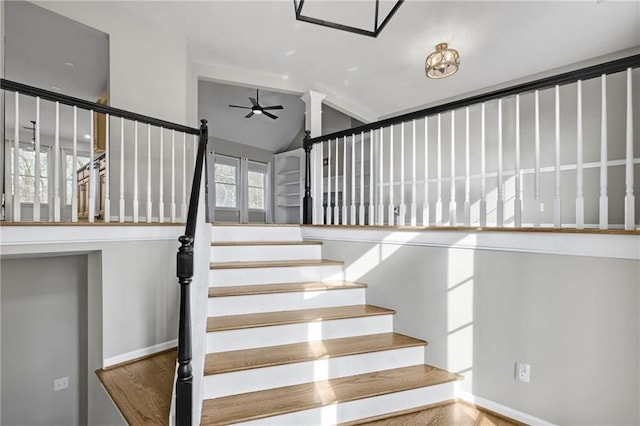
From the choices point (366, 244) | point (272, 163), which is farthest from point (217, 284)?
point (272, 163)

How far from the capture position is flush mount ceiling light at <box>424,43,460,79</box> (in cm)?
369

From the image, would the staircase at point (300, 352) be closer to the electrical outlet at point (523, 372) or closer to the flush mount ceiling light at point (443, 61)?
the electrical outlet at point (523, 372)

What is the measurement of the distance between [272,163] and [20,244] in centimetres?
618

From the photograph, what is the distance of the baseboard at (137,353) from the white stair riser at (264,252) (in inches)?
35.4

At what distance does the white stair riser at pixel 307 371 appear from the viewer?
193 centimetres

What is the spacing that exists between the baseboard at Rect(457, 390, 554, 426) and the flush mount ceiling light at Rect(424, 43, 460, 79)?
10.6ft

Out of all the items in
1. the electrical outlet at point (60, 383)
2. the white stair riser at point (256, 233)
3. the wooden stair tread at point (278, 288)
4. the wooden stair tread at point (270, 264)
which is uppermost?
the white stair riser at point (256, 233)

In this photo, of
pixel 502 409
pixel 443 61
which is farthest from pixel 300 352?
pixel 443 61

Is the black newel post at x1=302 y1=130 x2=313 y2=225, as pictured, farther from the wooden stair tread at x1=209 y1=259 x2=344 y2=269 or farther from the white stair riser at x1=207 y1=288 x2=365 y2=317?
the white stair riser at x1=207 y1=288 x2=365 y2=317

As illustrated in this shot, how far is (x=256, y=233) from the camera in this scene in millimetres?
3445

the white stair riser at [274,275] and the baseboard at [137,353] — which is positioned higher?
the white stair riser at [274,275]

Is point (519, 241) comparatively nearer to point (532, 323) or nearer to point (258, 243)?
point (532, 323)

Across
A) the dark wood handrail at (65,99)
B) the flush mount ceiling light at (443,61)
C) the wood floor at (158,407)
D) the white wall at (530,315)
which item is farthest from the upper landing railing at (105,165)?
the flush mount ceiling light at (443,61)

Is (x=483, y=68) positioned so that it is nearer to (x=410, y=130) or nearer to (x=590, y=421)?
(x=410, y=130)
